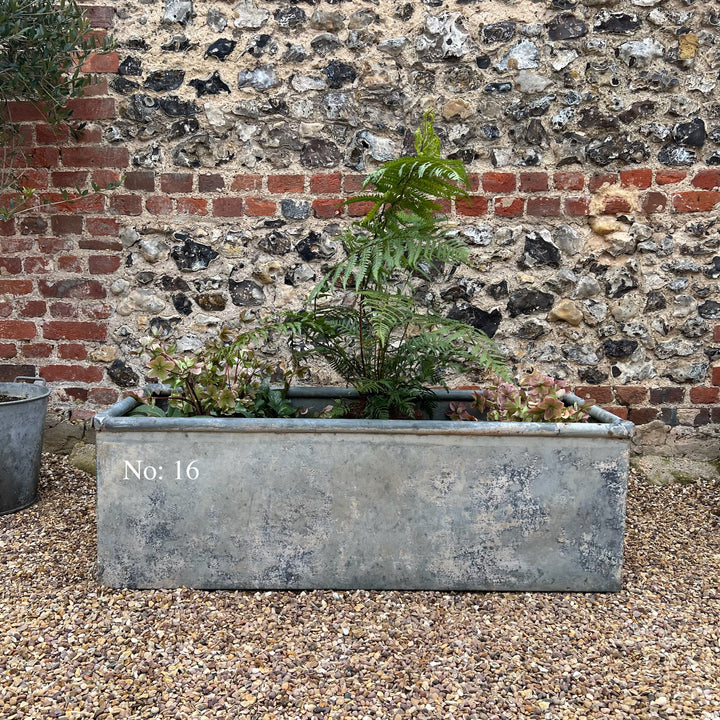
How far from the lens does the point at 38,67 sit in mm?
2619

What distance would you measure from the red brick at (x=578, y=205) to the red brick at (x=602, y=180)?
2.6 inches

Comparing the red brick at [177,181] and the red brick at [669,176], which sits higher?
the red brick at [669,176]

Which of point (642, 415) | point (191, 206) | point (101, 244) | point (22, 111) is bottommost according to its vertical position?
point (642, 415)

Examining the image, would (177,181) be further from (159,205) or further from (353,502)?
(353,502)

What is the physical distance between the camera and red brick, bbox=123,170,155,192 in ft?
9.57

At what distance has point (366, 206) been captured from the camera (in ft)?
9.53

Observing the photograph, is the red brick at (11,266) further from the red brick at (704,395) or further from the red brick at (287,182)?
the red brick at (704,395)

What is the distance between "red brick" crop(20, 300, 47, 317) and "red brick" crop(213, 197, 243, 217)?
3.01 ft

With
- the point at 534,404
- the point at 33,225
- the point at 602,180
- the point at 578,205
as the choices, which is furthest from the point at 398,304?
the point at 33,225

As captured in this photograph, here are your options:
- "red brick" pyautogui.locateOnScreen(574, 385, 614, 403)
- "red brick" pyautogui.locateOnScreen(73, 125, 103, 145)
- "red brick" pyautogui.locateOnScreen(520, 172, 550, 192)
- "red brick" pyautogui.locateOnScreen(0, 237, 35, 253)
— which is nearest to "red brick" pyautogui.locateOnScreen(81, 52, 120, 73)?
"red brick" pyautogui.locateOnScreen(73, 125, 103, 145)

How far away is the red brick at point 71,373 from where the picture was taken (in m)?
3.04

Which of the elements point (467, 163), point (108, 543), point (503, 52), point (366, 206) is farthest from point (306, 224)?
point (108, 543)

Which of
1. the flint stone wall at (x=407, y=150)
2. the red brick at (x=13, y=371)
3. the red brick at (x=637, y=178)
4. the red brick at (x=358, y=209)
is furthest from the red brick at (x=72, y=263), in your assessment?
the red brick at (x=637, y=178)

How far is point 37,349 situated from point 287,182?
1394 mm
